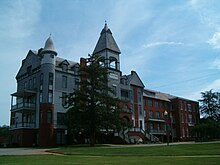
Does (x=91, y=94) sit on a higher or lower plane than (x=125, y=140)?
higher

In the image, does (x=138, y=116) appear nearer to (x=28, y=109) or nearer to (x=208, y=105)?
(x=28, y=109)

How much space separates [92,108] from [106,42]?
2016cm

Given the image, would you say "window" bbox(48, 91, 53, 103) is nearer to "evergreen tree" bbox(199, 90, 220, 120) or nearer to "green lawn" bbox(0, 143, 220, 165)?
"green lawn" bbox(0, 143, 220, 165)

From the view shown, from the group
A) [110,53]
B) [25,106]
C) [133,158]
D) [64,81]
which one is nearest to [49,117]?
[25,106]

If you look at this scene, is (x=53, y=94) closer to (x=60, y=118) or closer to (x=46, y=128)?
(x=60, y=118)

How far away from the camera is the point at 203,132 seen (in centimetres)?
5919

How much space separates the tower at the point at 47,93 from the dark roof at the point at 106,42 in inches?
428

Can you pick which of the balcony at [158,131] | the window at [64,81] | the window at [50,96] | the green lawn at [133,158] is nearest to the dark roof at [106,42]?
the window at [64,81]

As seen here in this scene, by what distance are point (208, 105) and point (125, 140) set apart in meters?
46.2

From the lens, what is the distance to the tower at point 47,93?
43487 mm

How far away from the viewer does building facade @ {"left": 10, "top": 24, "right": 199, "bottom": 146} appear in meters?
44.8

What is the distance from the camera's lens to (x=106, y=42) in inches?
2127

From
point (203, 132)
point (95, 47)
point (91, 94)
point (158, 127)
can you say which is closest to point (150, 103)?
point (158, 127)

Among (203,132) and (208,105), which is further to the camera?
(208,105)
